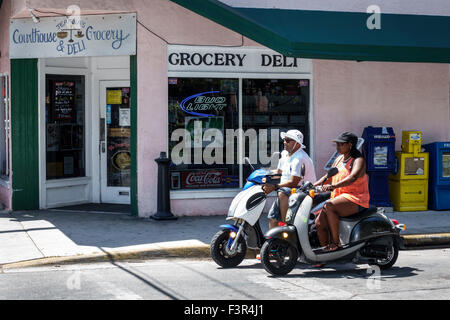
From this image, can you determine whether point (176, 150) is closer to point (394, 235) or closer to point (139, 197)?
point (139, 197)

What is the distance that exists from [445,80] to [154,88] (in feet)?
18.5

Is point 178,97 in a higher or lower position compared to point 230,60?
lower

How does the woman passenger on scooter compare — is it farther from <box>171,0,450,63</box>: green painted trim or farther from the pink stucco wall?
the pink stucco wall

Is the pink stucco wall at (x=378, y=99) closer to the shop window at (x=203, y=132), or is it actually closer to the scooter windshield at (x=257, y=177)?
the shop window at (x=203, y=132)

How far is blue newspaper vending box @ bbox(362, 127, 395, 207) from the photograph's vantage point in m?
12.1

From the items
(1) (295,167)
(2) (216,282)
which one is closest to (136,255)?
(2) (216,282)

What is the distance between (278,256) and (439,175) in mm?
5767

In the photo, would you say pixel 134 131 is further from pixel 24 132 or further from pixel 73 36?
pixel 24 132

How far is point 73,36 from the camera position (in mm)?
11969

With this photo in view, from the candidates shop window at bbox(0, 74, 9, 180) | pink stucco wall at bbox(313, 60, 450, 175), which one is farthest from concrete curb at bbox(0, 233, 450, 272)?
shop window at bbox(0, 74, 9, 180)

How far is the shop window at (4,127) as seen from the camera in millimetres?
13227

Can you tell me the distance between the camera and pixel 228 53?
1197 cm

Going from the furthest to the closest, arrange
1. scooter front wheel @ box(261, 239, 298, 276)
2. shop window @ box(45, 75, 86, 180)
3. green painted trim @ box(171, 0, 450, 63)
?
1. shop window @ box(45, 75, 86, 180)
2. green painted trim @ box(171, 0, 450, 63)
3. scooter front wheel @ box(261, 239, 298, 276)

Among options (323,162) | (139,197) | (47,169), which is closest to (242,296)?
(139,197)
